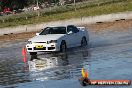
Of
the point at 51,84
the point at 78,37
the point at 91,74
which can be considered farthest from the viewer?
the point at 78,37

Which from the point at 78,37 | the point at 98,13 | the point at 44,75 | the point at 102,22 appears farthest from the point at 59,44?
the point at 98,13

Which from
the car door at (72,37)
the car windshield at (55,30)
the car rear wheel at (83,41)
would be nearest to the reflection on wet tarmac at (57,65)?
the car door at (72,37)

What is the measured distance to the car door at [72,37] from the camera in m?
25.5

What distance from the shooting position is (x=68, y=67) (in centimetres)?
1870

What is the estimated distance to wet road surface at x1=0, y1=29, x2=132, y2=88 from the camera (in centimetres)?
1542

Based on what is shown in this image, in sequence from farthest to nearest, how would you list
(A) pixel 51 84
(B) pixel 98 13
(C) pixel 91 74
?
(B) pixel 98 13 → (C) pixel 91 74 → (A) pixel 51 84

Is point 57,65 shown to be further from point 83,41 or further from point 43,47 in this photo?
point 83,41

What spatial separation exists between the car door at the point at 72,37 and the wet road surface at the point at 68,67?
39cm

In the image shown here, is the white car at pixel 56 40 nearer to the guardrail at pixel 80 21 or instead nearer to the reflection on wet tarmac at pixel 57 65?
the reflection on wet tarmac at pixel 57 65

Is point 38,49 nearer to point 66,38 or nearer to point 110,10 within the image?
point 66,38

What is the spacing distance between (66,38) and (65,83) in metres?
10.4

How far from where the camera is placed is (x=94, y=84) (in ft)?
45.7

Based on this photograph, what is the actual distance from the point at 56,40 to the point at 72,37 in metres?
2.11

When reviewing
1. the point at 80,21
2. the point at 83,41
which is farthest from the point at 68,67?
the point at 80,21
